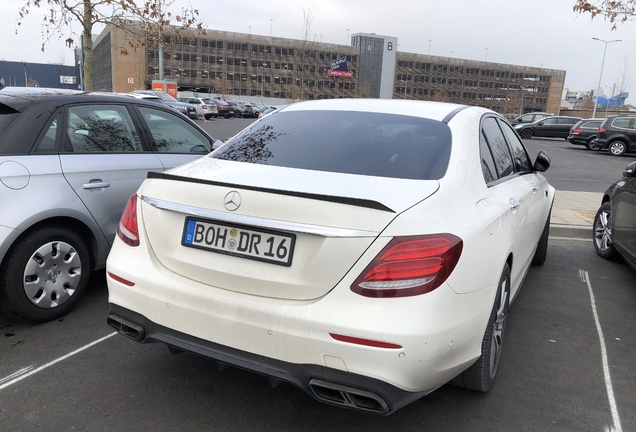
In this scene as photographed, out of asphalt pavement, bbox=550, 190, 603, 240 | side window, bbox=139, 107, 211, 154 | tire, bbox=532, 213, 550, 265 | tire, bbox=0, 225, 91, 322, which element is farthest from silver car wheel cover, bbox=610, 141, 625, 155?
tire, bbox=0, 225, 91, 322

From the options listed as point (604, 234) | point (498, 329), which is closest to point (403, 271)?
point (498, 329)

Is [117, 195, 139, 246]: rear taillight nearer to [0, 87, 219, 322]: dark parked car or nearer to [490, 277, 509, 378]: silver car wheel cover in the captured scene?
[0, 87, 219, 322]: dark parked car

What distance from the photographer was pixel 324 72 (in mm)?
109562

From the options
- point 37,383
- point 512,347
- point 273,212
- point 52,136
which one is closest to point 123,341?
point 37,383

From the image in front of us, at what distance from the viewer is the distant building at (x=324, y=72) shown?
9938cm

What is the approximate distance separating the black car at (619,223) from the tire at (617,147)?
61.4 ft

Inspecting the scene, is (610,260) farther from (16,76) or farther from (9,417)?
(16,76)

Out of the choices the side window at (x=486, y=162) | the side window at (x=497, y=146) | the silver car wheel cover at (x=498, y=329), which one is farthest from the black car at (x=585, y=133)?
the silver car wheel cover at (x=498, y=329)

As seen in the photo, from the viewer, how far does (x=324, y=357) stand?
6.80ft

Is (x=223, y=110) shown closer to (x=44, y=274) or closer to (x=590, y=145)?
(x=590, y=145)

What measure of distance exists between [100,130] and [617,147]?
23380 millimetres

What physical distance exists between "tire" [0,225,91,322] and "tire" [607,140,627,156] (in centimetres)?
2357

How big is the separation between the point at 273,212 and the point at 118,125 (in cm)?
A: 273

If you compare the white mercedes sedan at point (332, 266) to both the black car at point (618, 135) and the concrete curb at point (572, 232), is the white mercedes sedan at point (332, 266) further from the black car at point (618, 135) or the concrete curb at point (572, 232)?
the black car at point (618, 135)
